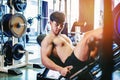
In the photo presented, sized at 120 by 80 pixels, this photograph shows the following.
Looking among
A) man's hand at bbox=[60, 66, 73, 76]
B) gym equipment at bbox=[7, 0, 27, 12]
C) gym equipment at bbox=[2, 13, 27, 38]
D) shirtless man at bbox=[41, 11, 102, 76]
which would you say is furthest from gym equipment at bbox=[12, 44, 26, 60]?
man's hand at bbox=[60, 66, 73, 76]

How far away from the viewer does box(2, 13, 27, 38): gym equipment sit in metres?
4.15

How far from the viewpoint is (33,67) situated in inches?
189

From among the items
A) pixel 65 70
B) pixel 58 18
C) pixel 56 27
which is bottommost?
pixel 65 70

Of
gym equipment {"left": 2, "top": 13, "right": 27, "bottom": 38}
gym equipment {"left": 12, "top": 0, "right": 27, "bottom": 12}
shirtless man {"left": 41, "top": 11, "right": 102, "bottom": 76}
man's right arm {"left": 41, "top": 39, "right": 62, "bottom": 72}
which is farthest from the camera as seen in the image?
gym equipment {"left": 12, "top": 0, "right": 27, "bottom": 12}

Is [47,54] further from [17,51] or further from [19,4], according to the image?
[19,4]

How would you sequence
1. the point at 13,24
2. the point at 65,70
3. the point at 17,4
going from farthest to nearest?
the point at 17,4, the point at 13,24, the point at 65,70

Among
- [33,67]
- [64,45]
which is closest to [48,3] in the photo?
[33,67]

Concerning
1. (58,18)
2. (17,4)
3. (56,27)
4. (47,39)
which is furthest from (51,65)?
(17,4)

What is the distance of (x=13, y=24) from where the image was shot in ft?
13.8

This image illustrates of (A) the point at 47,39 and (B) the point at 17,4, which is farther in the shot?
(B) the point at 17,4

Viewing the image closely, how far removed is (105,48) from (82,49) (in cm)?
196

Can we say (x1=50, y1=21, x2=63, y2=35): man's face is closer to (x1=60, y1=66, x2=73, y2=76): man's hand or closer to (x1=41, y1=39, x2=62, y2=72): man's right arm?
(x1=41, y1=39, x2=62, y2=72): man's right arm

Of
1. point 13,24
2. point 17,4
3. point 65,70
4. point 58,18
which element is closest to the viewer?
point 65,70

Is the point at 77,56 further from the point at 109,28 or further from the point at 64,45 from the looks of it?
the point at 109,28
